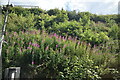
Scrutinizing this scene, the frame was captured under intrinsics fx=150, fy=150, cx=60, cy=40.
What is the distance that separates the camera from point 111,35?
6652 millimetres

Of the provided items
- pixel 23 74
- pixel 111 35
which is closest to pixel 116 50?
pixel 111 35

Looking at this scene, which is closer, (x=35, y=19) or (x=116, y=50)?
(x=116, y=50)

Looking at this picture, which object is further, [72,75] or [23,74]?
[23,74]

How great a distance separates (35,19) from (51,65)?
15.0 ft

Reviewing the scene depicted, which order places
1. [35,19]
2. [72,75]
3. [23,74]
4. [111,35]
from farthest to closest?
[35,19]
[111,35]
[23,74]
[72,75]

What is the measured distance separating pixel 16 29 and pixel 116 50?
3.84 m

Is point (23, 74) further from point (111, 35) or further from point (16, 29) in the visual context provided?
point (111, 35)

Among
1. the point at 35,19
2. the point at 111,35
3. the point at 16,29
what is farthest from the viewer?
the point at 35,19

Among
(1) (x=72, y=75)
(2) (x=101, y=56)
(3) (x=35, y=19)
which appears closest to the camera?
(1) (x=72, y=75)

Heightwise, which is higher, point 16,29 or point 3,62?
point 16,29

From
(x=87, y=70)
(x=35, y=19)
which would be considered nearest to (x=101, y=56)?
(x=87, y=70)

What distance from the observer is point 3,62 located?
145 inches

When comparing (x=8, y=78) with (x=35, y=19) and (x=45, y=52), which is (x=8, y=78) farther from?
(x=35, y=19)

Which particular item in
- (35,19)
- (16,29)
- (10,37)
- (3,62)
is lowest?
(3,62)
